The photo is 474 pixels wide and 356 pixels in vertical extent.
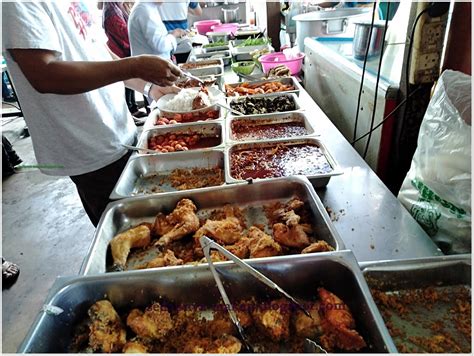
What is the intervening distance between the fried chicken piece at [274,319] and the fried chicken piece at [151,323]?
0.96 feet

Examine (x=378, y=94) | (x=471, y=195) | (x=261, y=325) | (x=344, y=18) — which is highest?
(x=344, y=18)

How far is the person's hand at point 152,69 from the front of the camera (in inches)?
70.3

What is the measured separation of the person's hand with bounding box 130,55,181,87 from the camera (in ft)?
5.86

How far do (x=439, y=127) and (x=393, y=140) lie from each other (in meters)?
0.79

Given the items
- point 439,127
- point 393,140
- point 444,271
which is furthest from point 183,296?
point 393,140

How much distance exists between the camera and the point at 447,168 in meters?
1.22

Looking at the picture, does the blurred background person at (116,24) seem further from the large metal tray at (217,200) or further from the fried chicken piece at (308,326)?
the fried chicken piece at (308,326)

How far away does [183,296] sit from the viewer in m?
1.13

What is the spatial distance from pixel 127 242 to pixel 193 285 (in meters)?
0.40

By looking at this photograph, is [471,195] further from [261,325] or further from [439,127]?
[261,325]

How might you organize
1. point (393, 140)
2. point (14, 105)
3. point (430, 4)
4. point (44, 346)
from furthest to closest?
point (14, 105) → point (393, 140) → point (430, 4) → point (44, 346)

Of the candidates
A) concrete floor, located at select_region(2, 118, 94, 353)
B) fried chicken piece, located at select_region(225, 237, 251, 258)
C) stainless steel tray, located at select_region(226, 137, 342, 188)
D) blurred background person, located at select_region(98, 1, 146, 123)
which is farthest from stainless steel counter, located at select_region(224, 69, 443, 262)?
blurred background person, located at select_region(98, 1, 146, 123)

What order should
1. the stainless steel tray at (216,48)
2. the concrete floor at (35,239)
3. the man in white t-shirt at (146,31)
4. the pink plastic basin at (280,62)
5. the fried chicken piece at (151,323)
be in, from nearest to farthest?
1. the fried chicken piece at (151,323)
2. the concrete floor at (35,239)
3. the pink plastic basin at (280,62)
4. the man in white t-shirt at (146,31)
5. the stainless steel tray at (216,48)

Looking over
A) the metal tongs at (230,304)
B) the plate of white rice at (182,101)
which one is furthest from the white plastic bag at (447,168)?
the plate of white rice at (182,101)
